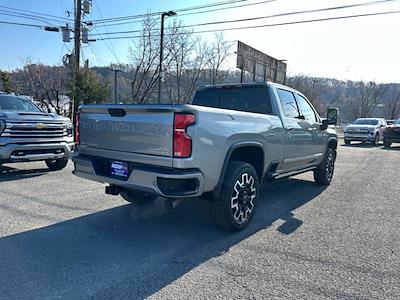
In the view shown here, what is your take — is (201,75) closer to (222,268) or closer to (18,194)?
(18,194)

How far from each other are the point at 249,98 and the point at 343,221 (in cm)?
236

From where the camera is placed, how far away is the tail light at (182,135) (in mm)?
3668

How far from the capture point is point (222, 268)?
3510 mm

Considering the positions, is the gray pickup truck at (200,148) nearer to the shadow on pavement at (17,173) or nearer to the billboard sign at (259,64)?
the shadow on pavement at (17,173)

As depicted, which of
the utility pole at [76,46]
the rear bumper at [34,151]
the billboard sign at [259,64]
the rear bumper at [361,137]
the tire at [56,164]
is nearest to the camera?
the rear bumper at [34,151]

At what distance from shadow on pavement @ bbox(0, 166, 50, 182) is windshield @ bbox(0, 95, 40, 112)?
1.45 meters

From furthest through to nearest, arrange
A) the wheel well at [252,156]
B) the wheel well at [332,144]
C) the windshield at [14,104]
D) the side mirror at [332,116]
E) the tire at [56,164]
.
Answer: the tire at [56,164]
the windshield at [14,104]
the wheel well at [332,144]
the side mirror at [332,116]
the wheel well at [252,156]

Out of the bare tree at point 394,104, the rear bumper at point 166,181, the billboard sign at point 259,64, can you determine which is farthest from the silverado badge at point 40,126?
the bare tree at point 394,104

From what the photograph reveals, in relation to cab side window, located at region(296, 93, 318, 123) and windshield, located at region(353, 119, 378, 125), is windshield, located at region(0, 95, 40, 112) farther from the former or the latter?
windshield, located at region(353, 119, 378, 125)

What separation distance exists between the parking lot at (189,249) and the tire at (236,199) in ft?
0.60

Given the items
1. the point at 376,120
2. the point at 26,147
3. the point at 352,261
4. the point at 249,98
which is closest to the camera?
the point at 352,261

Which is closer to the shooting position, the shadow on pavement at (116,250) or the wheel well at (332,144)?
the shadow on pavement at (116,250)

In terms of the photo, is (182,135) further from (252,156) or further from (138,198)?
(138,198)

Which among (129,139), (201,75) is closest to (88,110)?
(129,139)
